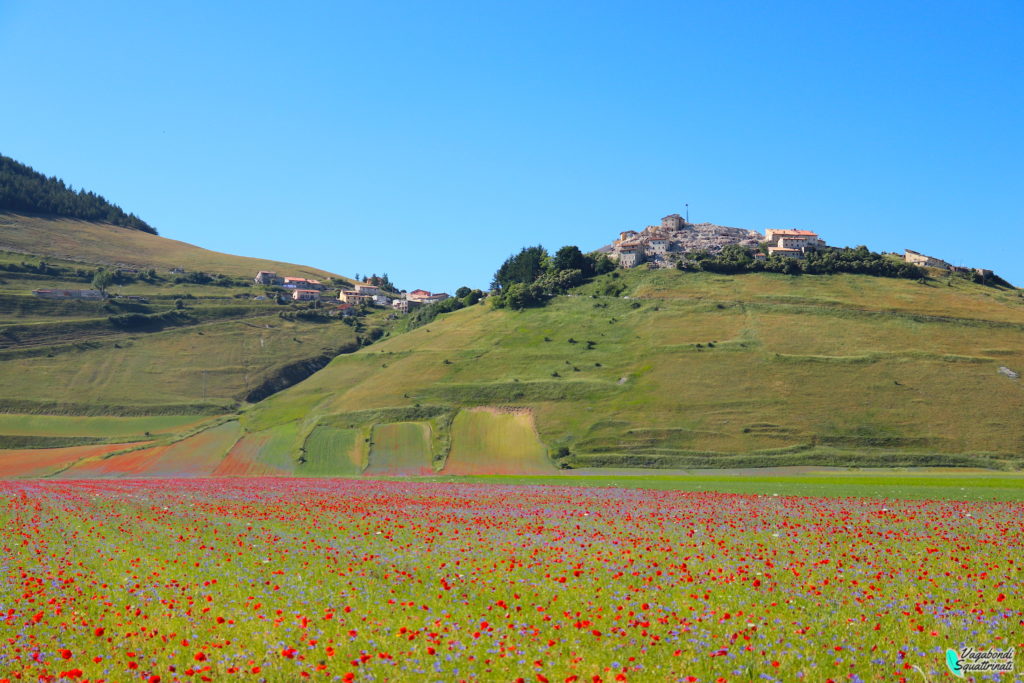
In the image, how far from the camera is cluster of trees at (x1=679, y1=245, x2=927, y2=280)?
18738 centimetres

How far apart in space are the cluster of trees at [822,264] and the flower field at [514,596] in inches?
6548

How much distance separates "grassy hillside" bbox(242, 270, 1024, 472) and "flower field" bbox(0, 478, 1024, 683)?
7242 centimetres

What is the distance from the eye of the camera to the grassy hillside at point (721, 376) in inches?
4080

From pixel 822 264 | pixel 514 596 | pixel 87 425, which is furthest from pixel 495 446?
pixel 822 264

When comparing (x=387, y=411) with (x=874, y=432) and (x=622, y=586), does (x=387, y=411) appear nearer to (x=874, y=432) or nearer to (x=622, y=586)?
(x=874, y=432)

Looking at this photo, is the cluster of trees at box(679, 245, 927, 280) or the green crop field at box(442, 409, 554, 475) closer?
the green crop field at box(442, 409, 554, 475)

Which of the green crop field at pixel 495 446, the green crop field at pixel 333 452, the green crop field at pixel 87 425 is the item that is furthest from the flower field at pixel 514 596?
the green crop field at pixel 87 425

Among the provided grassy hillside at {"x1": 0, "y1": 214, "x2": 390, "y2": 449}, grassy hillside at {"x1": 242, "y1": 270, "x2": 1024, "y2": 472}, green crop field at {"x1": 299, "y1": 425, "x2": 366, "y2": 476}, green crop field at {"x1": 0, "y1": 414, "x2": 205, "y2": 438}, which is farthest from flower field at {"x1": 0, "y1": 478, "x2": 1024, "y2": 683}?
grassy hillside at {"x1": 0, "y1": 214, "x2": 390, "y2": 449}

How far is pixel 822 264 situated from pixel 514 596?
189 metres

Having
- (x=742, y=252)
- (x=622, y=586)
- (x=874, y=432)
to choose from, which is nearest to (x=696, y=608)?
(x=622, y=586)

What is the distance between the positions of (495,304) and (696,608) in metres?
172

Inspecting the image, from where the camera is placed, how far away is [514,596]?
18.6 metres

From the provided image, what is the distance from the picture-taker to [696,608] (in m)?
17.1

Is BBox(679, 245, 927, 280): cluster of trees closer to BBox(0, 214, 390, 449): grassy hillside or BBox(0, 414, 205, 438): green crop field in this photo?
BBox(0, 214, 390, 449): grassy hillside
